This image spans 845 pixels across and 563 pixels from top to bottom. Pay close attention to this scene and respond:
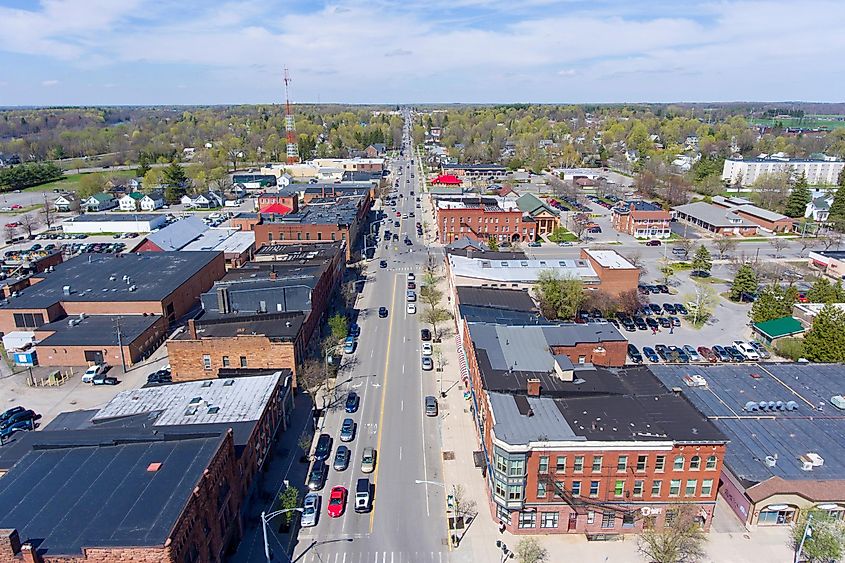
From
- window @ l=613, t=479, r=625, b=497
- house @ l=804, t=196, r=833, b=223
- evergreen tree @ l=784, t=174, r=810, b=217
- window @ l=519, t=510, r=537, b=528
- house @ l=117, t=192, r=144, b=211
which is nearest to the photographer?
window @ l=613, t=479, r=625, b=497

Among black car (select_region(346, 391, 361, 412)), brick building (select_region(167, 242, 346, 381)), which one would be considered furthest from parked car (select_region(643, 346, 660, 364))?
brick building (select_region(167, 242, 346, 381))

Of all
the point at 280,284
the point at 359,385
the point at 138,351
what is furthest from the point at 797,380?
the point at 138,351

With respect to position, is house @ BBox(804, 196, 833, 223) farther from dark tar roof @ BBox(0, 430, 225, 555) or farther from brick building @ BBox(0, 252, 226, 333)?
dark tar roof @ BBox(0, 430, 225, 555)

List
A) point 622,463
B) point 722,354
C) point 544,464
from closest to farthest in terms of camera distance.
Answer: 1. point 544,464
2. point 622,463
3. point 722,354

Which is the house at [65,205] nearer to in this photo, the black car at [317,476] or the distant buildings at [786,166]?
the black car at [317,476]

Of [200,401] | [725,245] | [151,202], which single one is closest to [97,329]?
[200,401]

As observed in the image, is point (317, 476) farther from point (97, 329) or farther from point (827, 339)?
point (827, 339)
